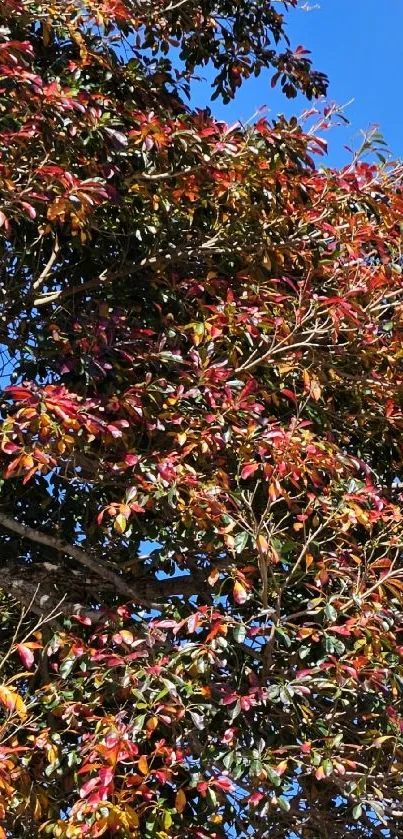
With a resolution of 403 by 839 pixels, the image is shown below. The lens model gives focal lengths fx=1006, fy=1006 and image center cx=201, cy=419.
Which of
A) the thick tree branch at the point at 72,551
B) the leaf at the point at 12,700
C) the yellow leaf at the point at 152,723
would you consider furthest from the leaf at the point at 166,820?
the thick tree branch at the point at 72,551

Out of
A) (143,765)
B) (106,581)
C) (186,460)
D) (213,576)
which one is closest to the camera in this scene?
(143,765)

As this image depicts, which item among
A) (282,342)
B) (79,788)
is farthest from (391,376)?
(79,788)

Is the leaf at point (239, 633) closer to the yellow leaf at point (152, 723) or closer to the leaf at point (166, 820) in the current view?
the yellow leaf at point (152, 723)

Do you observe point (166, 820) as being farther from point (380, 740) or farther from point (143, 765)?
point (380, 740)

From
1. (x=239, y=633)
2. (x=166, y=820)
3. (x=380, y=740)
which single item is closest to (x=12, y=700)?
(x=166, y=820)

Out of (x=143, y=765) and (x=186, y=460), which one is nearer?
(x=143, y=765)

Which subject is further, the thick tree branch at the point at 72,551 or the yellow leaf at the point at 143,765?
the thick tree branch at the point at 72,551

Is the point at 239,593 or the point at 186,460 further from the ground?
the point at 186,460

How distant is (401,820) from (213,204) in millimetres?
2432

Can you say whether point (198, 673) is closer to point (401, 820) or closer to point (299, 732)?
point (299, 732)

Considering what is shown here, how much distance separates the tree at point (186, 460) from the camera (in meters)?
3.17

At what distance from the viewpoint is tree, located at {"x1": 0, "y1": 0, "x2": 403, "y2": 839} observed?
3.17m

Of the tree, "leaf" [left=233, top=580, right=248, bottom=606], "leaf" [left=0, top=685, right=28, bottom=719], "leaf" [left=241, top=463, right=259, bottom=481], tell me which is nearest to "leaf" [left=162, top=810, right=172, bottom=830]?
the tree

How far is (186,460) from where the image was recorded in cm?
353
